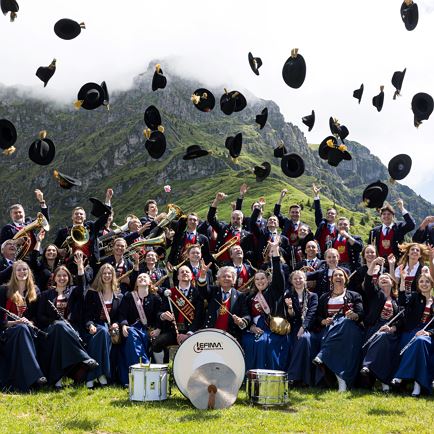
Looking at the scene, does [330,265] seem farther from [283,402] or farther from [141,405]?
[141,405]

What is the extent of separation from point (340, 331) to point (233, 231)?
Result: 4.12m

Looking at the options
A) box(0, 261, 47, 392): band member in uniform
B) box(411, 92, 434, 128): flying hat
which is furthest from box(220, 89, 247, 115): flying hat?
box(0, 261, 47, 392): band member in uniform

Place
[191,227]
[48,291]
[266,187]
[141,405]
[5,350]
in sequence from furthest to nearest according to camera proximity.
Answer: [266,187], [191,227], [48,291], [5,350], [141,405]

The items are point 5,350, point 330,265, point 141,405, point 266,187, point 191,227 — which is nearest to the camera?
point 141,405

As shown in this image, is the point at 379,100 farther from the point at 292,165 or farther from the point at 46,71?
the point at 46,71

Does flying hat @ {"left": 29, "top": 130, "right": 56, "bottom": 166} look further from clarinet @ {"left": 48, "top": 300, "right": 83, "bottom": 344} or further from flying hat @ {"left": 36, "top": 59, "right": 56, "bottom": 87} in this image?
clarinet @ {"left": 48, "top": 300, "right": 83, "bottom": 344}

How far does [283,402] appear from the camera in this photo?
872 centimetres

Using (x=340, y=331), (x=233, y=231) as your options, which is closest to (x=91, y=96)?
(x=233, y=231)

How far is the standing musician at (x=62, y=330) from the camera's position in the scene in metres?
9.76

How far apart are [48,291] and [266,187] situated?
14697cm

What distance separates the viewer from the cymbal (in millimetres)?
8414

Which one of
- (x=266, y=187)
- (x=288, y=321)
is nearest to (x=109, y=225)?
(x=288, y=321)

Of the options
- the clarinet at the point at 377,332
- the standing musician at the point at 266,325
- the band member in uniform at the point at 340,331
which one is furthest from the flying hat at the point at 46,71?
the clarinet at the point at 377,332

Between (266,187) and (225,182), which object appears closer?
(266,187)
